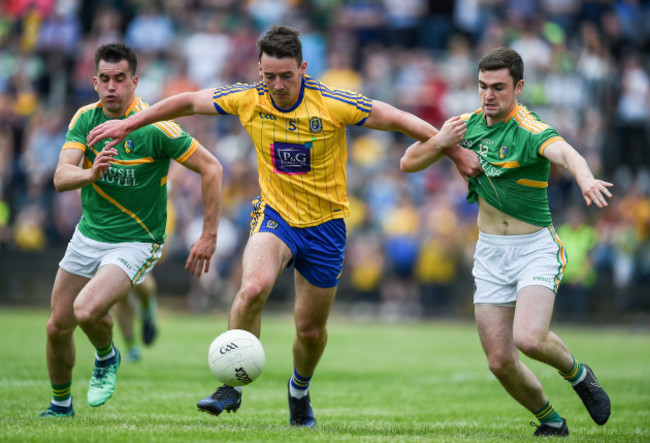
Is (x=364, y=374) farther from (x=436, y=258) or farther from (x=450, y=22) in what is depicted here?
(x=450, y=22)

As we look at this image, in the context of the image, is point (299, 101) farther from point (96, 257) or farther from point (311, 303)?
point (96, 257)

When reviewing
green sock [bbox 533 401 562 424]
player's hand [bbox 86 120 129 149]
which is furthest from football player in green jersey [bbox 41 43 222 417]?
green sock [bbox 533 401 562 424]

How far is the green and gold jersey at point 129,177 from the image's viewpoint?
7.61 meters

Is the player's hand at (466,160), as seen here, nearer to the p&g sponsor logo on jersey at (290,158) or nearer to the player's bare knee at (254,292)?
the p&g sponsor logo on jersey at (290,158)

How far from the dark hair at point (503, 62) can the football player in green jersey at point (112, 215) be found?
7.81 feet

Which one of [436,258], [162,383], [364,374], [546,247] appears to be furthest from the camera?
[436,258]

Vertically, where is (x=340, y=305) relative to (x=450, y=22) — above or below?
below

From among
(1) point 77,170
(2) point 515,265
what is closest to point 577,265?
(2) point 515,265

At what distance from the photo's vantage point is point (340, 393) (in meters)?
9.95

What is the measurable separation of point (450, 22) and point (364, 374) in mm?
14584

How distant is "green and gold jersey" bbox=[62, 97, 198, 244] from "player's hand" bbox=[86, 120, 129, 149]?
0.42 m

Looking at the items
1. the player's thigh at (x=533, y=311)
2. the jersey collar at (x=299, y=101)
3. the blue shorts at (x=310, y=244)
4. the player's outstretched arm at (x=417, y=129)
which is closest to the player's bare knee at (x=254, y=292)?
the blue shorts at (x=310, y=244)

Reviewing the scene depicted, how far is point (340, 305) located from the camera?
70.4 ft

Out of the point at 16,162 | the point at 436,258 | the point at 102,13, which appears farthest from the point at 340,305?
the point at 102,13
